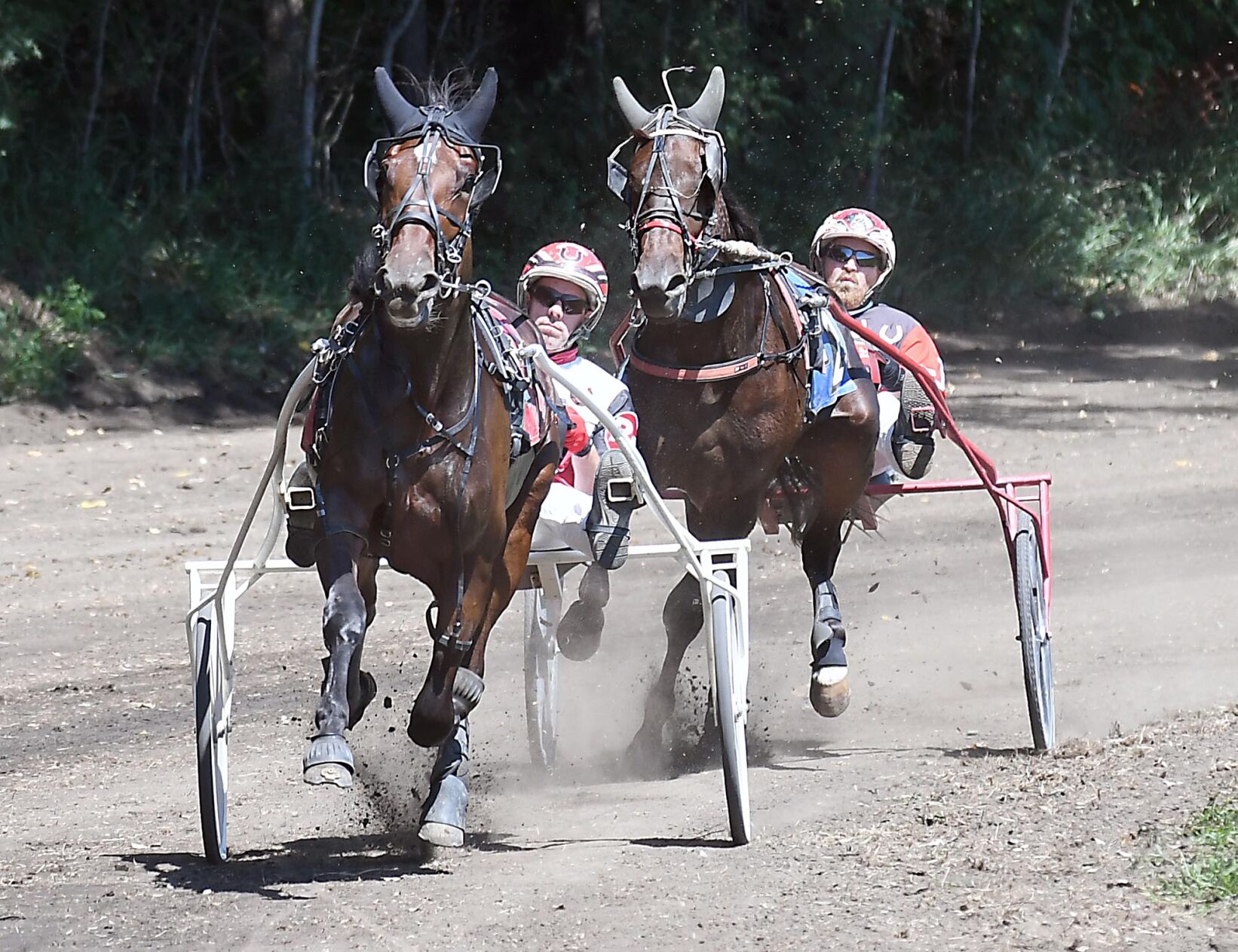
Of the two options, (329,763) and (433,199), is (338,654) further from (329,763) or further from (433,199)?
(433,199)

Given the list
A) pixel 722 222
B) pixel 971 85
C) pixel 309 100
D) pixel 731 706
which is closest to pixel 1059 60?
pixel 971 85

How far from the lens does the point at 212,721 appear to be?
528 cm

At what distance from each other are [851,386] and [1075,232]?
49.0ft

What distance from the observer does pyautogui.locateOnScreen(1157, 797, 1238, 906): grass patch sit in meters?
4.67

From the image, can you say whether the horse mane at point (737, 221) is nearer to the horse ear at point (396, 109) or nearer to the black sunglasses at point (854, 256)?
the black sunglasses at point (854, 256)

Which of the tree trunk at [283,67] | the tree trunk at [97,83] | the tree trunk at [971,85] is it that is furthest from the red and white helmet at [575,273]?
the tree trunk at [971,85]

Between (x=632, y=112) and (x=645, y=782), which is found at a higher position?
(x=632, y=112)

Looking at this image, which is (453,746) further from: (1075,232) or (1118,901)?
(1075,232)

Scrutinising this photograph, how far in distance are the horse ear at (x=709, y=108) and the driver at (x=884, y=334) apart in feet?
3.74

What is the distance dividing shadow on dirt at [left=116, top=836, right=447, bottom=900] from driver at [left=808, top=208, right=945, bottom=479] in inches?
104

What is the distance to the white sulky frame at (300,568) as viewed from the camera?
5250mm

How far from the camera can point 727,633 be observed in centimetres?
559

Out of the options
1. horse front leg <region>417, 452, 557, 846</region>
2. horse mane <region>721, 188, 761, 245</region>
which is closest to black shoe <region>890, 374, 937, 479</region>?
horse mane <region>721, 188, 761, 245</region>

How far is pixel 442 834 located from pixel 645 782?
168 cm
